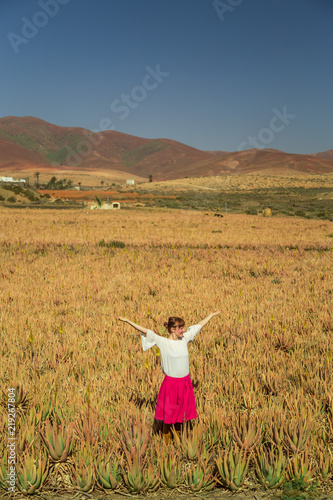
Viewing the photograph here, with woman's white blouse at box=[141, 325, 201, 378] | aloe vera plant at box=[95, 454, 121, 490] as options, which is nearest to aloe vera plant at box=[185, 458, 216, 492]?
aloe vera plant at box=[95, 454, 121, 490]

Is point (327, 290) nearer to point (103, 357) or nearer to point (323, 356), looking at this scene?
point (323, 356)

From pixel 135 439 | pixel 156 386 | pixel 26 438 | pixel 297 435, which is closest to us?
pixel 135 439

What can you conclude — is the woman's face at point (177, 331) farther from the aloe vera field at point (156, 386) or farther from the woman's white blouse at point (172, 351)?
the aloe vera field at point (156, 386)

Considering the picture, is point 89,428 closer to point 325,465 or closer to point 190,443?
point 190,443

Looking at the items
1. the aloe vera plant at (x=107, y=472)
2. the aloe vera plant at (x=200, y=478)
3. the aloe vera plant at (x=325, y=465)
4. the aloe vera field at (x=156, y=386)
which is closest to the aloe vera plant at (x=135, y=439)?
the aloe vera field at (x=156, y=386)

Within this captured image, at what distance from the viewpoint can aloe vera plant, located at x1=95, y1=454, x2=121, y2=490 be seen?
111 inches

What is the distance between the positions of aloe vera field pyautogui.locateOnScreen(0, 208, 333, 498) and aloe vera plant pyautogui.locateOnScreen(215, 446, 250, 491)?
0.01m

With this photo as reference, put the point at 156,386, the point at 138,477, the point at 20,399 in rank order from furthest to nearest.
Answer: the point at 156,386
the point at 20,399
the point at 138,477

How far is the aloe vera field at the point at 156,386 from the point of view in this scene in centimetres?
289

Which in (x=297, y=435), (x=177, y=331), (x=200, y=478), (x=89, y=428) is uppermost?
(x=177, y=331)

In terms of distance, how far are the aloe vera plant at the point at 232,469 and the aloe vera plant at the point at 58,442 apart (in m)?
1.14

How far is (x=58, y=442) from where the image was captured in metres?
2.99

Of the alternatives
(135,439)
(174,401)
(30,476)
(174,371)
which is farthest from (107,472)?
(174,371)

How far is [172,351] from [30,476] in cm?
133
